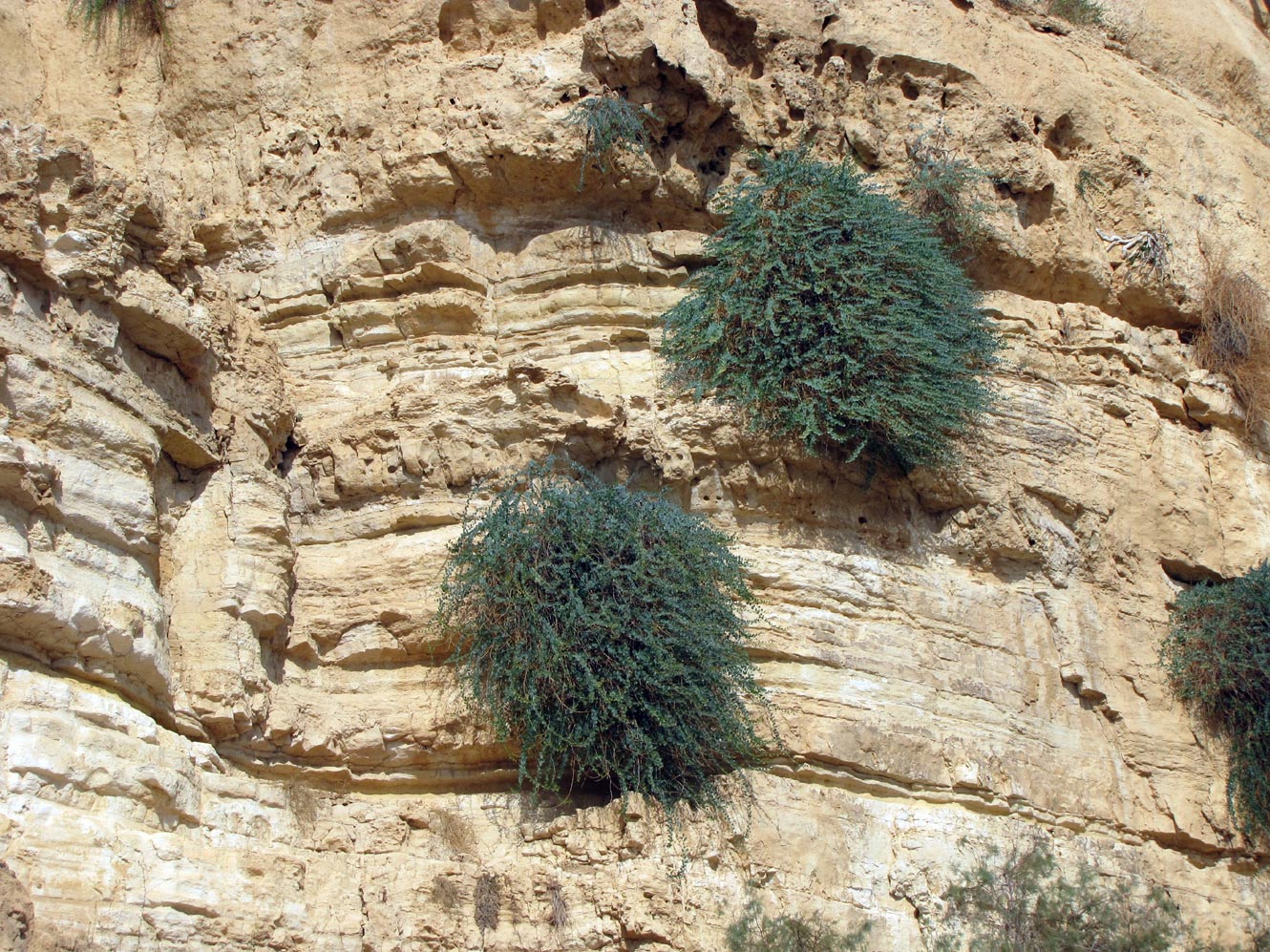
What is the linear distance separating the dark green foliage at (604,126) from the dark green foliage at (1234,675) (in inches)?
142

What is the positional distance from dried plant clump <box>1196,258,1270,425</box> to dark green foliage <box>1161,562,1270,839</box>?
134cm

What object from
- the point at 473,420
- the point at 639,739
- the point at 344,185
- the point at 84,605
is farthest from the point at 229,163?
the point at 639,739

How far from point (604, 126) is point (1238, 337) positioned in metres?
3.82

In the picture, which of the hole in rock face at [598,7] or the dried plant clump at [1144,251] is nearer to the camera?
the hole in rock face at [598,7]

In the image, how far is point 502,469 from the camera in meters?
6.62

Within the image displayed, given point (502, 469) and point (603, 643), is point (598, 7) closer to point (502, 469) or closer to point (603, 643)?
point (502, 469)

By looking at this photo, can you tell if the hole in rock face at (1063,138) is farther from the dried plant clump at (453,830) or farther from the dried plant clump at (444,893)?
the dried plant clump at (444,893)

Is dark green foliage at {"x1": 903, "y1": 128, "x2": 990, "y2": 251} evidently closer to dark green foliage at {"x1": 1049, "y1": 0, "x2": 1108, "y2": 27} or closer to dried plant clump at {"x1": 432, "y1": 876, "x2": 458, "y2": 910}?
dark green foliage at {"x1": 1049, "y1": 0, "x2": 1108, "y2": 27}

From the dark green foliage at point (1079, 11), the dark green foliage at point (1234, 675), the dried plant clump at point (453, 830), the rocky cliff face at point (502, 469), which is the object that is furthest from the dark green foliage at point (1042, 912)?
the dark green foliage at point (1079, 11)

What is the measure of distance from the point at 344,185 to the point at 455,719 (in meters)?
2.89

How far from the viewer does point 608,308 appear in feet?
23.6

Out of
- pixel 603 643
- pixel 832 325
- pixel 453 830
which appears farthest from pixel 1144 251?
pixel 453 830

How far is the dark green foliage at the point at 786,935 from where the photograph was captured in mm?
5473

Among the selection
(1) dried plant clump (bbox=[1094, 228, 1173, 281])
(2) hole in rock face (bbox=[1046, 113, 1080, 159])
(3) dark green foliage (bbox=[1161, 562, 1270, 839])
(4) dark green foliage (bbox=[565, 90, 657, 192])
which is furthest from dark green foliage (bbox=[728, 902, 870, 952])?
(2) hole in rock face (bbox=[1046, 113, 1080, 159])
